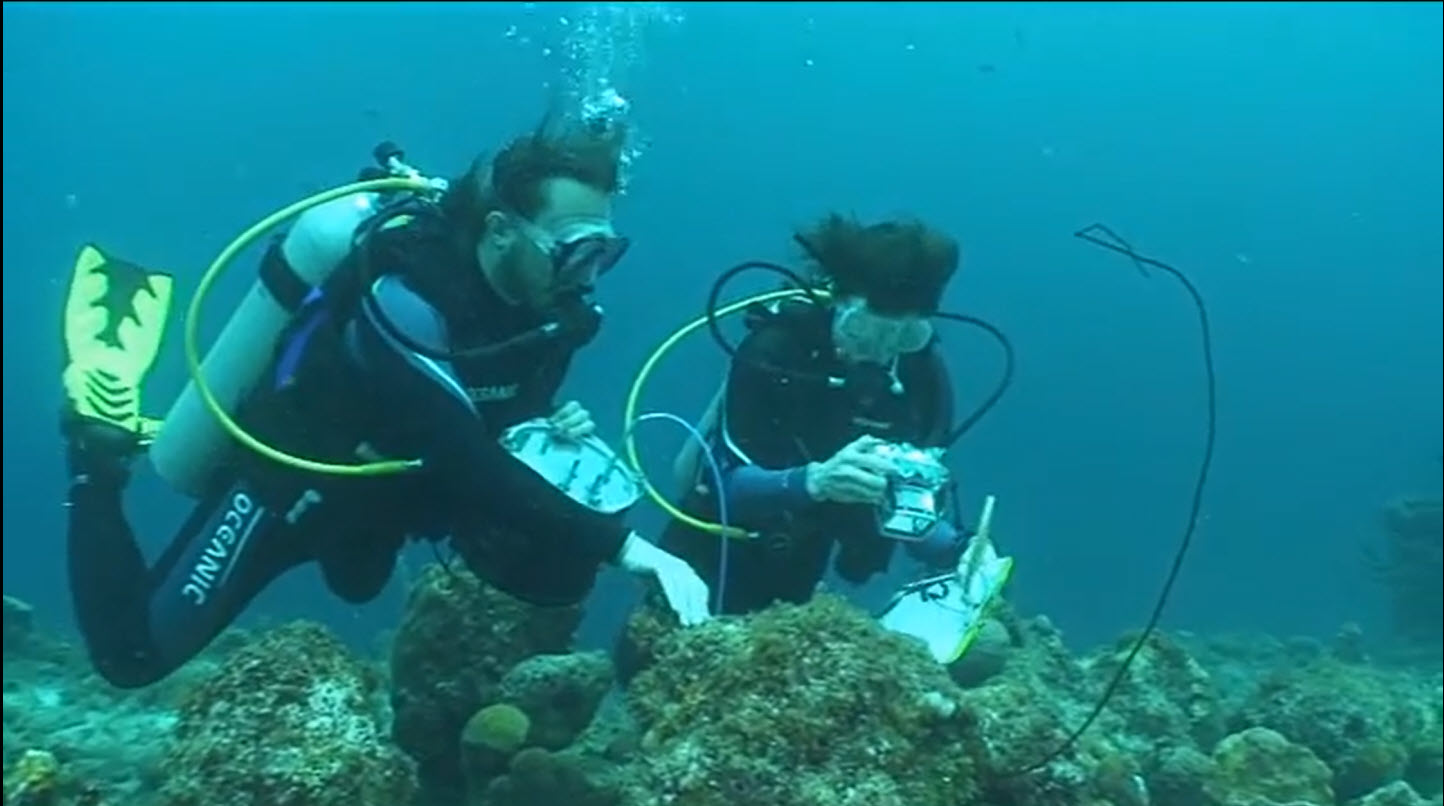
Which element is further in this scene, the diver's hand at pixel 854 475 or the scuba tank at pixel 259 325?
the scuba tank at pixel 259 325

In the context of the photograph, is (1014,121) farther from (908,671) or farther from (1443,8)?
(908,671)

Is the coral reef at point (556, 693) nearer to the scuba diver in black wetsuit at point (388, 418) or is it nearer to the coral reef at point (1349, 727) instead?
the scuba diver in black wetsuit at point (388, 418)

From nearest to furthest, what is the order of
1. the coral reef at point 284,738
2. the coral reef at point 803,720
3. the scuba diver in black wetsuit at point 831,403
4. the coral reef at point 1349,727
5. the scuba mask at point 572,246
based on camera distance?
the coral reef at point 803,720 < the coral reef at point 284,738 < the scuba mask at point 572,246 < the scuba diver in black wetsuit at point 831,403 < the coral reef at point 1349,727

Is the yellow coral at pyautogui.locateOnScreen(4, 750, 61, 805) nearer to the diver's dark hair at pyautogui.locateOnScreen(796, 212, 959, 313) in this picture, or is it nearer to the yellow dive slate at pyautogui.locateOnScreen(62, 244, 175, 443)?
the yellow dive slate at pyautogui.locateOnScreen(62, 244, 175, 443)

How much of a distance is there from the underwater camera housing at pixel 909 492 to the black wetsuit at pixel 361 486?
994 millimetres

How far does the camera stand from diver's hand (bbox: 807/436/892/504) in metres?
4.93

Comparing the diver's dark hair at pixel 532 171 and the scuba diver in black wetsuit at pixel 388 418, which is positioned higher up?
the diver's dark hair at pixel 532 171

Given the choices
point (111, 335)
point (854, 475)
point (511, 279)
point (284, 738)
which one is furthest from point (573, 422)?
point (111, 335)

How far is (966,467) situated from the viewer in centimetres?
5131

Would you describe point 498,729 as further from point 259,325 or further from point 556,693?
point 259,325

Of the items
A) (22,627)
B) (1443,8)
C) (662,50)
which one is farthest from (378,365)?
(1443,8)

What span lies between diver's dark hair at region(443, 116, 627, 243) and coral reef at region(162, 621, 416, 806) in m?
1.60

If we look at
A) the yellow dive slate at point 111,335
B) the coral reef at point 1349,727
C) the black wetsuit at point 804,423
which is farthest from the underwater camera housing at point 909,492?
the yellow dive slate at point 111,335

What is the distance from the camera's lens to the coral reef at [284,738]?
402 cm
